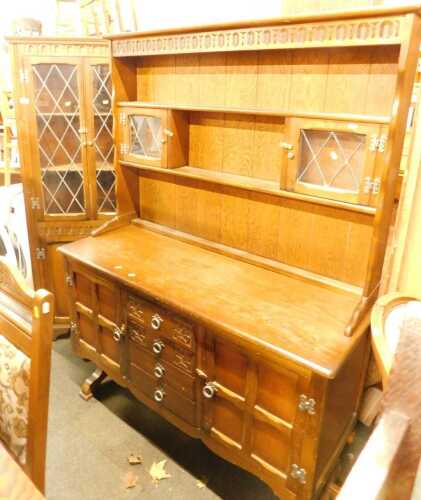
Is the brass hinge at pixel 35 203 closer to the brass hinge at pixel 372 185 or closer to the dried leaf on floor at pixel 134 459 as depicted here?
the dried leaf on floor at pixel 134 459

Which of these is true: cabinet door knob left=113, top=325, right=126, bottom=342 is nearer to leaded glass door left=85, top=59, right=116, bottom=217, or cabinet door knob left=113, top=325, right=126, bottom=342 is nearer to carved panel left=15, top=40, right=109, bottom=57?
leaded glass door left=85, top=59, right=116, bottom=217

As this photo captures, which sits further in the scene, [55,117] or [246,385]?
[55,117]

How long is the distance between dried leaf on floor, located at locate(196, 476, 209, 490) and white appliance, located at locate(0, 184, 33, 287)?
163 cm

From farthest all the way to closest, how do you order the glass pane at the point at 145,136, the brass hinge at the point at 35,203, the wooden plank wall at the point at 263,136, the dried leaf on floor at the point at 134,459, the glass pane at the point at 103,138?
the brass hinge at the point at 35,203 → the glass pane at the point at 103,138 → the glass pane at the point at 145,136 → the dried leaf on floor at the point at 134,459 → the wooden plank wall at the point at 263,136

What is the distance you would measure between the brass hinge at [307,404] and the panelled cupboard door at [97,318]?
2.96 ft

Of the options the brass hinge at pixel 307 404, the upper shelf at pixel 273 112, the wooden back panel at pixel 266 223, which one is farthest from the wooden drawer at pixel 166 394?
the upper shelf at pixel 273 112

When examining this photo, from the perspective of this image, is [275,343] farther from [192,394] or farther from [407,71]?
[407,71]

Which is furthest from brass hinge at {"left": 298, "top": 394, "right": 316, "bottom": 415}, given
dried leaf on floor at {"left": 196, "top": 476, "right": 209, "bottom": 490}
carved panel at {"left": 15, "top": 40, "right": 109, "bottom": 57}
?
carved panel at {"left": 15, "top": 40, "right": 109, "bottom": 57}

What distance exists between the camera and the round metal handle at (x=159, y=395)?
1.87 m

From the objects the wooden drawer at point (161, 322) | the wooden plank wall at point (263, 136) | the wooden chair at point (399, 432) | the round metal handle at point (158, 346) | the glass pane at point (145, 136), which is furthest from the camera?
the glass pane at point (145, 136)

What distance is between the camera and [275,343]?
1.39m

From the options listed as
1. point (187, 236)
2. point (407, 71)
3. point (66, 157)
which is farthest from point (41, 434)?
point (66, 157)

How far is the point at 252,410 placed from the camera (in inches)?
61.1

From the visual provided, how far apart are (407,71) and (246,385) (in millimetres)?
1154
